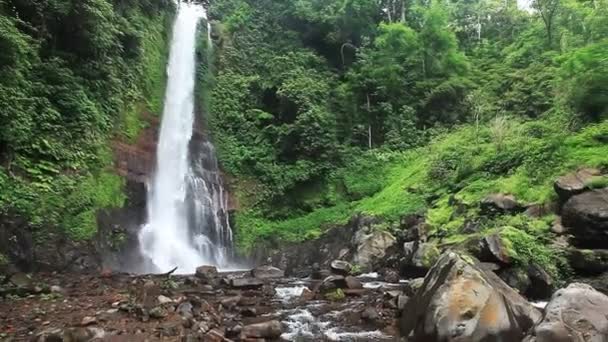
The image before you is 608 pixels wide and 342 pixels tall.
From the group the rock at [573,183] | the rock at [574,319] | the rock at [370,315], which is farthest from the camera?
→ the rock at [573,183]

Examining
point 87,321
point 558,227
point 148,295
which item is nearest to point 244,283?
point 148,295

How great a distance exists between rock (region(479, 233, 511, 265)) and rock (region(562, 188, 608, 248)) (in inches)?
75.1

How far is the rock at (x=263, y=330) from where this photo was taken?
8.10m

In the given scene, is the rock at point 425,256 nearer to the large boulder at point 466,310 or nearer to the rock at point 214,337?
the large boulder at point 466,310

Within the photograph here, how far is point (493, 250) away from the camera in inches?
427

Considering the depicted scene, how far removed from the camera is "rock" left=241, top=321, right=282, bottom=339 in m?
8.10

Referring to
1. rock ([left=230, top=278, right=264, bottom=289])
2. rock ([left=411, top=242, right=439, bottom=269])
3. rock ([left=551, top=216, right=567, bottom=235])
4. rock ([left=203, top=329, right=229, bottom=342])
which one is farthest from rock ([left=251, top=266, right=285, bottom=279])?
rock ([left=551, top=216, right=567, bottom=235])

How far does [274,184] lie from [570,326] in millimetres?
19092

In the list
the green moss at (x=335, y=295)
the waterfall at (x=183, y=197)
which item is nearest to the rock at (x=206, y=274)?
the waterfall at (x=183, y=197)

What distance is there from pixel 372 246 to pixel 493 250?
6.86 metres

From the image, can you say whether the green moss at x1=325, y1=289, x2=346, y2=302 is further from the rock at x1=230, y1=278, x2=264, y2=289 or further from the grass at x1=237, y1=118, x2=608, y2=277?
the grass at x1=237, y1=118, x2=608, y2=277

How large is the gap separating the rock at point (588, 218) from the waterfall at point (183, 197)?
13.0 meters

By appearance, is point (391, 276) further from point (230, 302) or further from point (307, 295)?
point (230, 302)

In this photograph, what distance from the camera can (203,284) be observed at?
13.1 m
